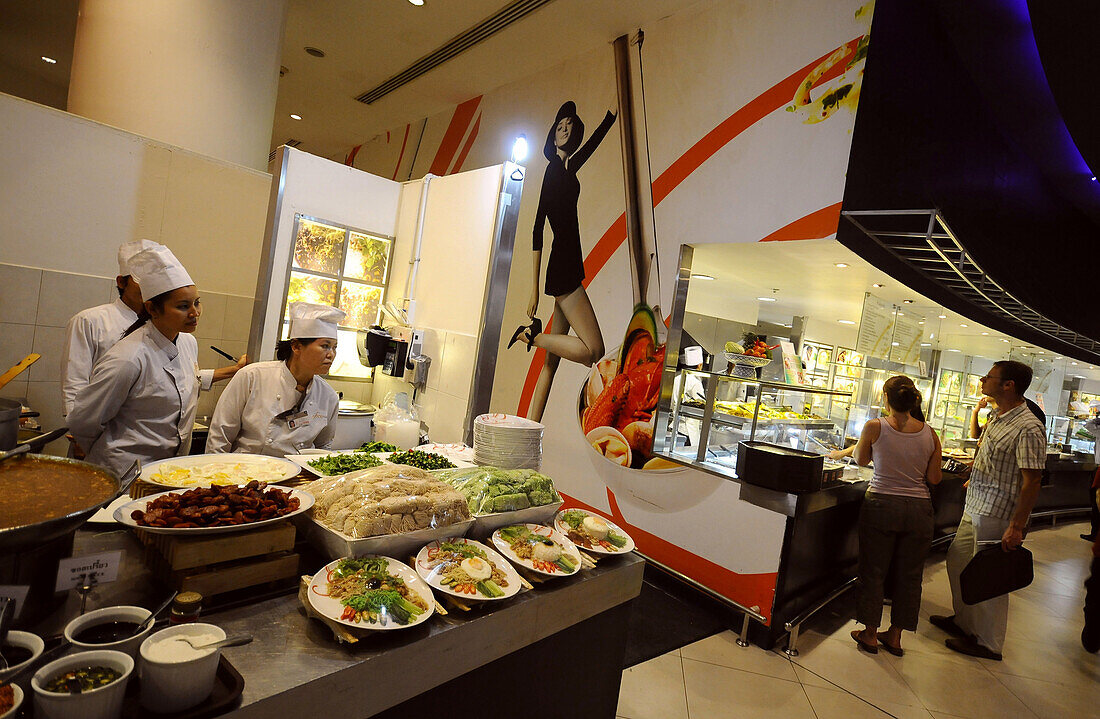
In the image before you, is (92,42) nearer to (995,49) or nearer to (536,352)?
(536,352)

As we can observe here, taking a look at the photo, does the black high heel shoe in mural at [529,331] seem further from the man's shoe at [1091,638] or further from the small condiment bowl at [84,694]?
the man's shoe at [1091,638]

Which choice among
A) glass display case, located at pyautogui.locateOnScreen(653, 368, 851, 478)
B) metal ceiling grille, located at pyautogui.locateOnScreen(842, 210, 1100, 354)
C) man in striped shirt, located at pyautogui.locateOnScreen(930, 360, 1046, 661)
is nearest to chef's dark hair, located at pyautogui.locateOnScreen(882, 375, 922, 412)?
man in striped shirt, located at pyautogui.locateOnScreen(930, 360, 1046, 661)

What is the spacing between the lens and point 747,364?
165 inches

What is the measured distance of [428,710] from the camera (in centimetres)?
134

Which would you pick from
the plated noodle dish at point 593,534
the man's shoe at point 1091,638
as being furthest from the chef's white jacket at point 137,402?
the man's shoe at point 1091,638

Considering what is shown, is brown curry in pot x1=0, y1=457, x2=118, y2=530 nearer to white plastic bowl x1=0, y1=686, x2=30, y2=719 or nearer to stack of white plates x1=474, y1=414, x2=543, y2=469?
white plastic bowl x1=0, y1=686, x2=30, y2=719

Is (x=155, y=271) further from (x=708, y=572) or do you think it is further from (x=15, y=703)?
(x=708, y=572)

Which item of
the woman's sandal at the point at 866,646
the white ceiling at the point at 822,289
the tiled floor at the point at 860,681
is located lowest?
the tiled floor at the point at 860,681

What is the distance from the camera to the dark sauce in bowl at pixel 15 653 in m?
0.90

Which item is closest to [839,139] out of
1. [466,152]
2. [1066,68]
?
[1066,68]

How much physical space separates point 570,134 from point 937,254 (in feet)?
10.3

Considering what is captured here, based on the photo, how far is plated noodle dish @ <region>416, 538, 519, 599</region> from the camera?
4.68 ft

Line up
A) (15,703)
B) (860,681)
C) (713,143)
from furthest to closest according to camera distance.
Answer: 1. (713,143)
2. (860,681)
3. (15,703)

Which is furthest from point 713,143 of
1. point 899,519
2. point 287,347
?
point 287,347
